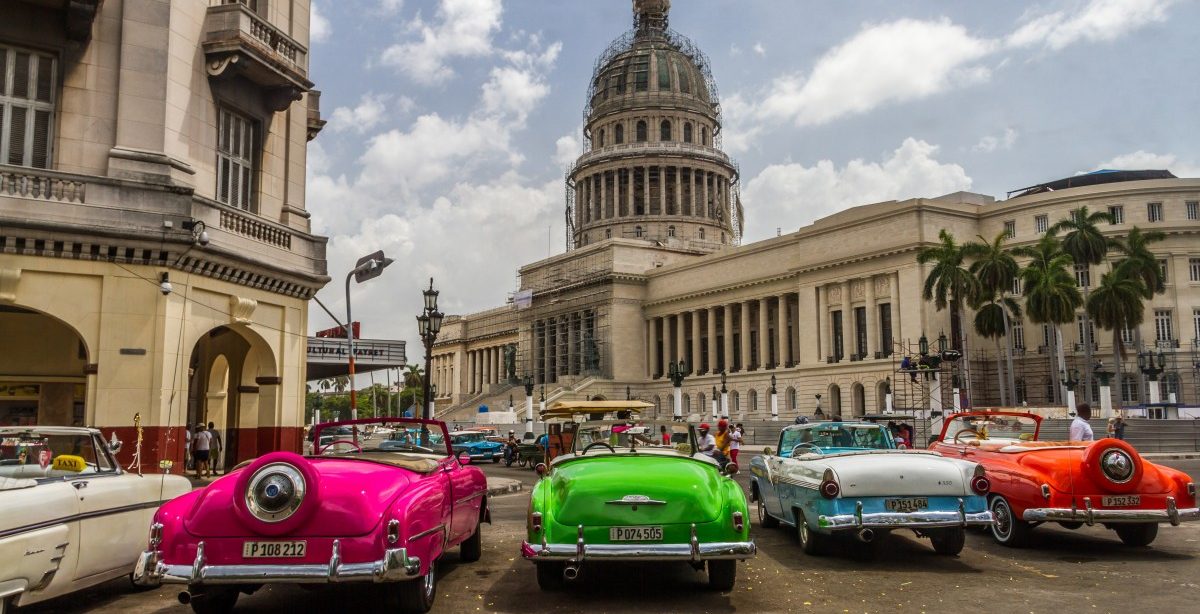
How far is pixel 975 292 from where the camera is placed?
163 feet

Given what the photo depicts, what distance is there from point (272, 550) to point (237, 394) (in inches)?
544

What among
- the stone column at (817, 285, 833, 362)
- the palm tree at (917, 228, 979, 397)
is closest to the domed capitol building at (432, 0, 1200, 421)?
the stone column at (817, 285, 833, 362)

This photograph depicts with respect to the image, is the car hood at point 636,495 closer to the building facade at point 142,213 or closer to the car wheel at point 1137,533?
the car wheel at point 1137,533

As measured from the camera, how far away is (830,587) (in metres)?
8.68

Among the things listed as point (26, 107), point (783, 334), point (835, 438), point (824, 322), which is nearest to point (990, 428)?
point (835, 438)

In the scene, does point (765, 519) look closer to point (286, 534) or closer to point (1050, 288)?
point (286, 534)

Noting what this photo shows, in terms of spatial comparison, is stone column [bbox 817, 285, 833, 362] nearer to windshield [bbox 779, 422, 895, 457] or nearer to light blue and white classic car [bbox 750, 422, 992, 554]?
windshield [bbox 779, 422, 895, 457]

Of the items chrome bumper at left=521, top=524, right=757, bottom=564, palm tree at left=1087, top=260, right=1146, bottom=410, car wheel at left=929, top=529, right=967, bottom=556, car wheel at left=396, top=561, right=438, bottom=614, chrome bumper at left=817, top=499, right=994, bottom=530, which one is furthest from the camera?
palm tree at left=1087, top=260, right=1146, bottom=410

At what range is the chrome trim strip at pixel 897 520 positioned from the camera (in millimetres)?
9469

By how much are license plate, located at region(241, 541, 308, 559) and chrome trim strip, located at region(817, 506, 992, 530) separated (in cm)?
536

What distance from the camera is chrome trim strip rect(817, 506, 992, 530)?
9.47 metres

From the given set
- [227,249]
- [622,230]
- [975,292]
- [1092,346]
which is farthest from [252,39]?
[622,230]

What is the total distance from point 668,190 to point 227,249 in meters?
81.7

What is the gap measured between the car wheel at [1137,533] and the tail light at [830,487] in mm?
4106
